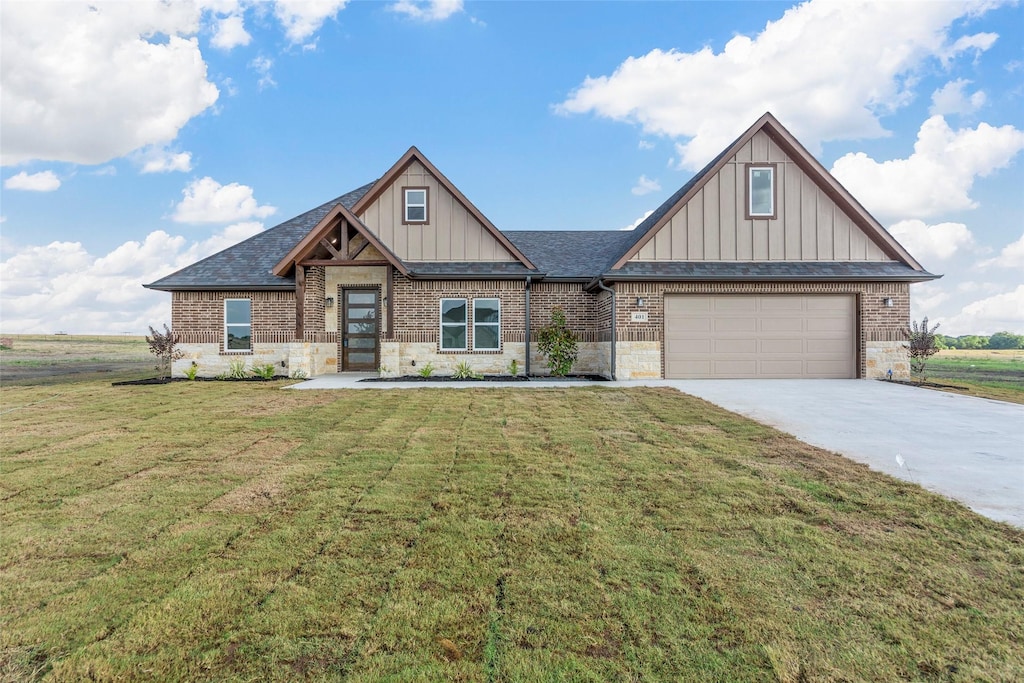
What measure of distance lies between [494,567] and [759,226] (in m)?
14.0

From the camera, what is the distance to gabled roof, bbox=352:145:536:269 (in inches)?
586

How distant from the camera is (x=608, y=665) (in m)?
2.15

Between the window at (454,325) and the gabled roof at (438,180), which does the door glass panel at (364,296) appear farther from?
the gabled roof at (438,180)

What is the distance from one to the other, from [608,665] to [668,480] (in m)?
2.86

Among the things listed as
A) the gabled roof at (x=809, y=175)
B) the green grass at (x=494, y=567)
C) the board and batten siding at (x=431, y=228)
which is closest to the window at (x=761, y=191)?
the gabled roof at (x=809, y=175)

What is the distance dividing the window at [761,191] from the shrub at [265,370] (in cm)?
1497

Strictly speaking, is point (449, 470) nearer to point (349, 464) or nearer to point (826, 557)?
point (349, 464)

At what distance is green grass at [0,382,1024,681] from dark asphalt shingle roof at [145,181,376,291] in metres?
9.65

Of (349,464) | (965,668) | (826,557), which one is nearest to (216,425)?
(349,464)

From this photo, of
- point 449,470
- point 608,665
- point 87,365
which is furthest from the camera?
point 87,365

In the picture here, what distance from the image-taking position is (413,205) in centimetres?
1523

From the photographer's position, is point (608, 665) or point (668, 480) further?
point (668, 480)

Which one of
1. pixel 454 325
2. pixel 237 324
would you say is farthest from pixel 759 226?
pixel 237 324

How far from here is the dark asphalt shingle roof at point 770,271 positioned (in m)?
13.2
